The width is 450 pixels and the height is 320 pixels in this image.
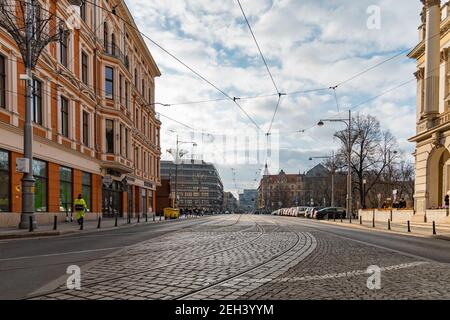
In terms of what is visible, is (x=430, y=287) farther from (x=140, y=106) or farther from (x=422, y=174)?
(x=140, y=106)

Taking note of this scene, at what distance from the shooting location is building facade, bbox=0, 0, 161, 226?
1930 cm

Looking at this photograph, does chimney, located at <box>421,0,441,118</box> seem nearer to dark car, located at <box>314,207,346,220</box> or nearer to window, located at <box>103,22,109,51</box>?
dark car, located at <box>314,207,346,220</box>

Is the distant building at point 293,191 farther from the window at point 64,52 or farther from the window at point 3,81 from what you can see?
the window at point 3,81

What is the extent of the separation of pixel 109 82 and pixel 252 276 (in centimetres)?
3209

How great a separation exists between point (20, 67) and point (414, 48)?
3052 centimetres

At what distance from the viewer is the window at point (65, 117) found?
26281 millimetres

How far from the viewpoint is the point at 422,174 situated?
29234 mm

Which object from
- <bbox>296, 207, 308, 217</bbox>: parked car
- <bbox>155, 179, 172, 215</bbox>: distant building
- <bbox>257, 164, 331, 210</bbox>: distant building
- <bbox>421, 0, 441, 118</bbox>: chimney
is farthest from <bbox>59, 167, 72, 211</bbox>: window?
<bbox>257, 164, 331, 210</bbox>: distant building

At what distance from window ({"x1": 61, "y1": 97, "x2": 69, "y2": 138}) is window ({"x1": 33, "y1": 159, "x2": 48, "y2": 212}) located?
166 inches

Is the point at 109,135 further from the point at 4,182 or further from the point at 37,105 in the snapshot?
the point at 4,182

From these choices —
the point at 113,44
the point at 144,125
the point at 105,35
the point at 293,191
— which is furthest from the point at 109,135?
the point at 293,191

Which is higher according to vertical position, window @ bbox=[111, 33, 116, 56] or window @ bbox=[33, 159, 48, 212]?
window @ bbox=[111, 33, 116, 56]

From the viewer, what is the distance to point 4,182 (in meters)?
18.6
